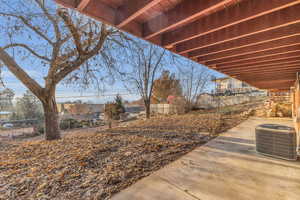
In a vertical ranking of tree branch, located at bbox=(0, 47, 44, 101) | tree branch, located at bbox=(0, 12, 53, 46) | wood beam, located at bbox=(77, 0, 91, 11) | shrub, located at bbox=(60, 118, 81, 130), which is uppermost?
tree branch, located at bbox=(0, 12, 53, 46)

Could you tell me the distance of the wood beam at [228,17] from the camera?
144 centimetres

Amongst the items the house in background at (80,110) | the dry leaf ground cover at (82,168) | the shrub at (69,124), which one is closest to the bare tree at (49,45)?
the dry leaf ground cover at (82,168)

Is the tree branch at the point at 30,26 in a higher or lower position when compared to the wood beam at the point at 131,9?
higher

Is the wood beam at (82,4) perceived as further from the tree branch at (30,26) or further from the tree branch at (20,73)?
the tree branch at (20,73)

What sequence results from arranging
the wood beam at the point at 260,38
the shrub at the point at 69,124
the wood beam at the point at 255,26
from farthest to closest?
Answer: the shrub at the point at 69,124 < the wood beam at the point at 260,38 < the wood beam at the point at 255,26

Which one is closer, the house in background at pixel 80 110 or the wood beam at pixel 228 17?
the wood beam at pixel 228 17

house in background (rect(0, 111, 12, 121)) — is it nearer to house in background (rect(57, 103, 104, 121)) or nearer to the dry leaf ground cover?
house in background (rect(57, 103, 104, 121))

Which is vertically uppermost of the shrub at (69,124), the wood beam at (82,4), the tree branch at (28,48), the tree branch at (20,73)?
the tree branch at (28,48)

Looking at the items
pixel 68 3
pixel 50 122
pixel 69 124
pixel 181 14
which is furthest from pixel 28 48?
pixel 69 124

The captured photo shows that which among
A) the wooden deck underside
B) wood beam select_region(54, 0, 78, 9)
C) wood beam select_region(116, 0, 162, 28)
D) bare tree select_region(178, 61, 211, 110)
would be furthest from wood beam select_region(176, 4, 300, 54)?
bare tree select_region(178, 61, 211, 110)

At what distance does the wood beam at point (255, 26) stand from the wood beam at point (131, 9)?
56.4 inches

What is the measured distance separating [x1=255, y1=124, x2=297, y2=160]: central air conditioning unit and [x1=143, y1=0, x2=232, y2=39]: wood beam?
224cm

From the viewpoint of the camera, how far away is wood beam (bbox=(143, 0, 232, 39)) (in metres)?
1.45

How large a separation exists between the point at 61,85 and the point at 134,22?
11.7 ft
